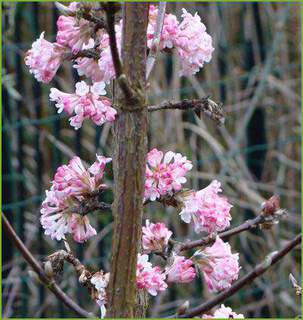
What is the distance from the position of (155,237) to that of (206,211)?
71 mm

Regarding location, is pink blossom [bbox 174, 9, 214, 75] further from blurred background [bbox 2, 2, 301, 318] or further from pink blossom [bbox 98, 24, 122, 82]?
blurred background [bbox 2, 2, 301, 318]

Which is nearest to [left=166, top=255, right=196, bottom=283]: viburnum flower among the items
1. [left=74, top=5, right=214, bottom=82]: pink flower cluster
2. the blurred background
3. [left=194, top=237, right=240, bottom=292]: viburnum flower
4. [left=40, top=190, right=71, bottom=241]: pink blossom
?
[left=194, top=237, right=240, bottom=292]: viburnum flower

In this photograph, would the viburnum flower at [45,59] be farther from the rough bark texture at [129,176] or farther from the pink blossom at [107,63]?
the rough bark texture at [129,176]

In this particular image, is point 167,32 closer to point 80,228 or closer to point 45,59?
point 45,59

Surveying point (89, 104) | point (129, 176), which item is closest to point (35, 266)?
point (129, 176)

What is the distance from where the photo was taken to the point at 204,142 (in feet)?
10.9

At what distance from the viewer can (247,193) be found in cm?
306

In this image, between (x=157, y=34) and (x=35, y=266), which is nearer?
(x=35, y=266)

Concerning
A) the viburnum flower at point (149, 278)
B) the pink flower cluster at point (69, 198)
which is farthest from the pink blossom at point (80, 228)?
the viburnum flower at point (149, 278)

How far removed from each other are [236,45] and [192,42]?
275 cm

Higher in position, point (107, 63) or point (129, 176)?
point (107, 63)

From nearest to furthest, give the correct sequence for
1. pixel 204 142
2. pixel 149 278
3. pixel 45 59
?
pixel 149 278 < pixel 45 59 < pixel 204 142

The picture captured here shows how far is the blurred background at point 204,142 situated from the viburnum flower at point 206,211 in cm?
188

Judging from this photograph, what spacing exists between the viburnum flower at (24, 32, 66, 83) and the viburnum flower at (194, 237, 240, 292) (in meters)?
0.29
